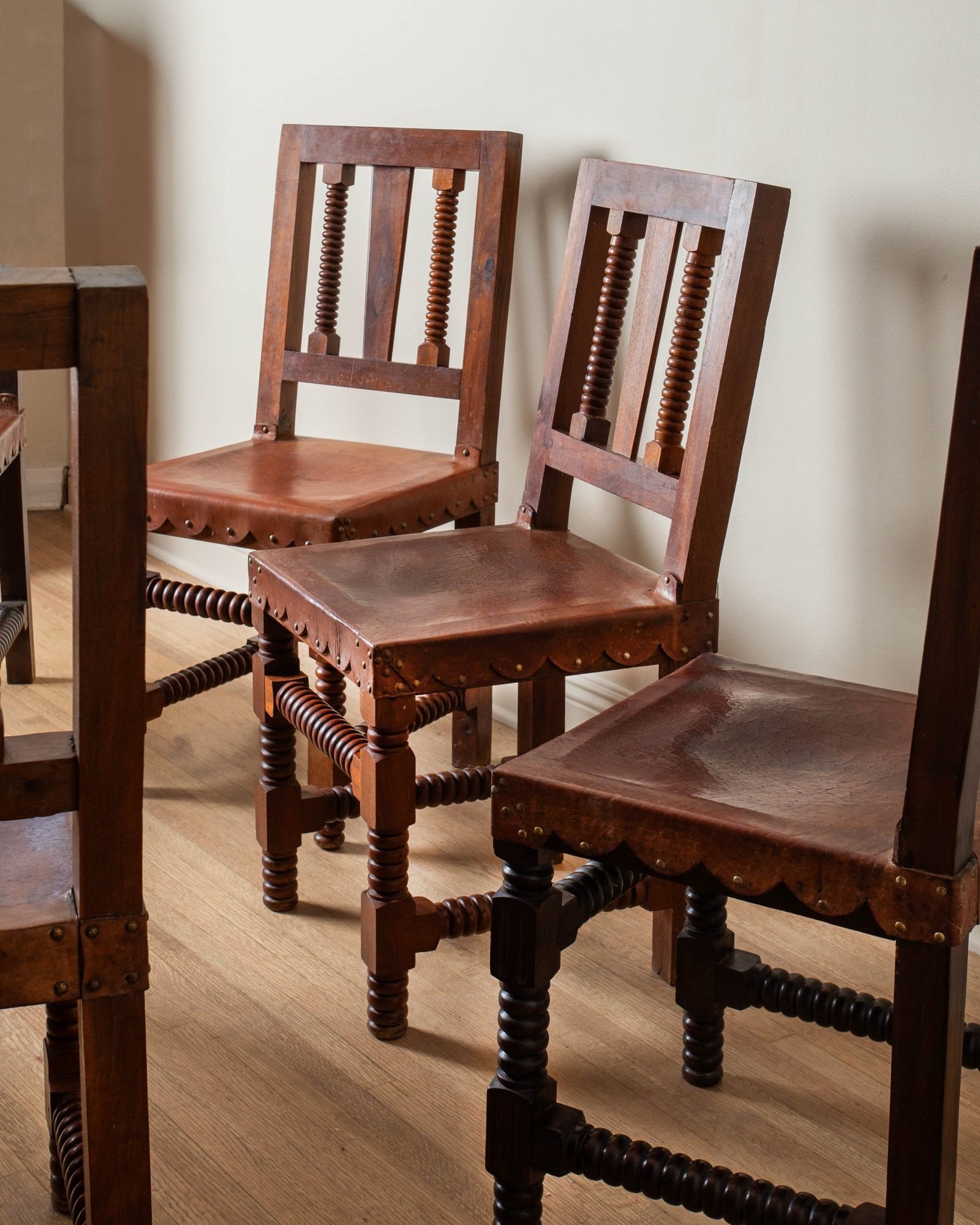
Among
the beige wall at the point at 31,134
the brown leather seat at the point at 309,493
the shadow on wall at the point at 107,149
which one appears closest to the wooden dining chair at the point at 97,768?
the brown leather seat at the point at 309,493

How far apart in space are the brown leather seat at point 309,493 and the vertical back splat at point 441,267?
5.9 inches

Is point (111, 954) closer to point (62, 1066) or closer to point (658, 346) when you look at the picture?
point (62, 1066)

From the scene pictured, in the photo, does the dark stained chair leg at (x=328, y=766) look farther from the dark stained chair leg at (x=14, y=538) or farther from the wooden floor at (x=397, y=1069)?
the dark stained chair leg at (x=14, y=538)

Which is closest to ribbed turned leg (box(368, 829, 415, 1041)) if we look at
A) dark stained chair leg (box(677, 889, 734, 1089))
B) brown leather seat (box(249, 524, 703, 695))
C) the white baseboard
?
brown leather seat (box(249, 524, 703, 695))

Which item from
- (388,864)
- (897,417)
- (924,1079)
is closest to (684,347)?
(897,417)

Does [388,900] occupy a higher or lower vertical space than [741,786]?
lower

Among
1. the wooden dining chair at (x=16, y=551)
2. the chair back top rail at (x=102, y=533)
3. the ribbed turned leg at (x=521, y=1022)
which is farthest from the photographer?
the wooden dining chair at (x=16, y=551)

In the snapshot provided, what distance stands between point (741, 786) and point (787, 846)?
0.33ft

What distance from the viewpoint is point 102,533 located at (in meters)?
0.82

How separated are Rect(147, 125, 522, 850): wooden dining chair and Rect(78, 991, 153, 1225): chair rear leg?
969mm

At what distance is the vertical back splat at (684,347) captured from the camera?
62.6 inches

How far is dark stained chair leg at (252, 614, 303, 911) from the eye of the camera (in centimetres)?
174

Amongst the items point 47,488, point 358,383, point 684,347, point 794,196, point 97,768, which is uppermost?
point 794,196

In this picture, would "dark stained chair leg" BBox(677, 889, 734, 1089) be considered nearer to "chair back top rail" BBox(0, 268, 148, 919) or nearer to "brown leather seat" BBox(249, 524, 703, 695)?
"brown leather seat" BBox(249, 524, 703, 695)
